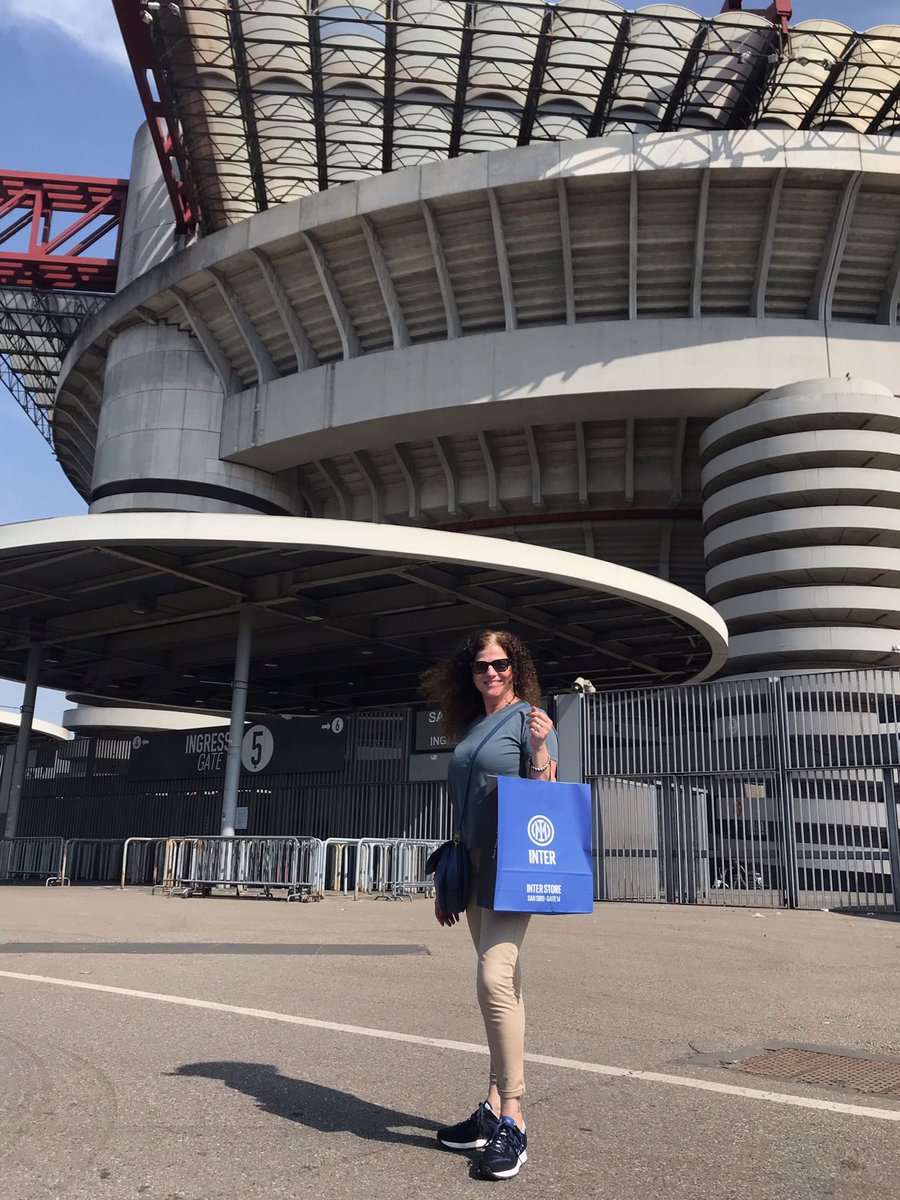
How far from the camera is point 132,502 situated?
3875cm

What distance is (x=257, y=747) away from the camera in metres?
24.8

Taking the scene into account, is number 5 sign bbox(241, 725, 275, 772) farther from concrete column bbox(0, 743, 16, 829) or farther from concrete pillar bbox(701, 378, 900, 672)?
concrete pillar bbox(701, 378, 900, 672)

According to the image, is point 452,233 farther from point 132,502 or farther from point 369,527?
point 369,527

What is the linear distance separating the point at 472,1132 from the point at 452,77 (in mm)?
39818

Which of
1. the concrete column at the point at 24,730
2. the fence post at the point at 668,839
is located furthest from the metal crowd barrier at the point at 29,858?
the fence post at the point at 668,839

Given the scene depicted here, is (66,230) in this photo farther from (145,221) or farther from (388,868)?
(388,868)

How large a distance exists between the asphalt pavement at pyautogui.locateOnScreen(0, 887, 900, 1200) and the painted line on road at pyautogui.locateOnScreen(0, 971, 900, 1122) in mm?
19

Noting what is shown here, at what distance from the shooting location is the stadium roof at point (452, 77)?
30.3m

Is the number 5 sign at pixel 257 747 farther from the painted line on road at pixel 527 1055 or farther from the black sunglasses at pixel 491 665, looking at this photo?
the black sunglasses at pixel 491 665

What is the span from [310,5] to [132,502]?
712 inches

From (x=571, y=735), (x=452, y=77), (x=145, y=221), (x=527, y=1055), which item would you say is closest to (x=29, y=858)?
(x=571, y=735)

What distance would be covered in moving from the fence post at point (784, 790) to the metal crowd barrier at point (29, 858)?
15.4m

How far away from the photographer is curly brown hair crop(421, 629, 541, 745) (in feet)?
13.7

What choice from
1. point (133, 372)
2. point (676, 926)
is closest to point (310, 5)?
point (133, 372)
